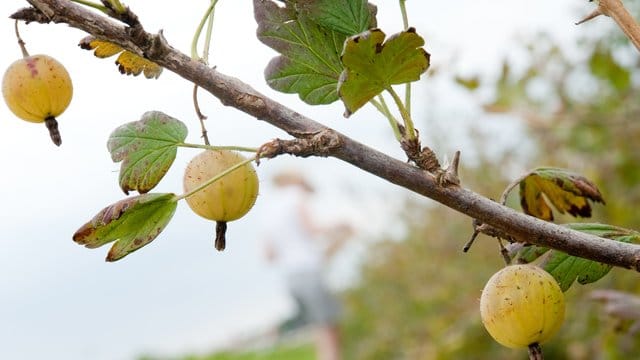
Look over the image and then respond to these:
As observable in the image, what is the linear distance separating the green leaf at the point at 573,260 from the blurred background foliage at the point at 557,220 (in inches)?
30.2

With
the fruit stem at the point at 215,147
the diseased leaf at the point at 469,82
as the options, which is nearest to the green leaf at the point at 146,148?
the fruit stem at the point at 215,147

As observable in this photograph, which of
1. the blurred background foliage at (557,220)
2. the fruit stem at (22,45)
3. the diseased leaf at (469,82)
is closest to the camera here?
the fruit stem at (22,45)

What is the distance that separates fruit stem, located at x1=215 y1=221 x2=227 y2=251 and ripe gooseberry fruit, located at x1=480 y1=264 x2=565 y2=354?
0.28m

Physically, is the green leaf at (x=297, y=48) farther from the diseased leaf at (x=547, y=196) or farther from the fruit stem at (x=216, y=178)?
the diseased leaf at (x=547, y=196)

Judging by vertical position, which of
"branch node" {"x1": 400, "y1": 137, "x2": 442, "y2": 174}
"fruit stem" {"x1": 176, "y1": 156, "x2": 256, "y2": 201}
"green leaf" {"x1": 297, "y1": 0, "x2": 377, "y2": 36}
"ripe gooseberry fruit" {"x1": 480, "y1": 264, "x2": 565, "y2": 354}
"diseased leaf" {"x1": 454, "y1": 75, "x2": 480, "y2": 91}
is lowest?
"ripe gooseberry fruit" {"x1": 480, "y1": 264, "x2": 565, "y2": 354}

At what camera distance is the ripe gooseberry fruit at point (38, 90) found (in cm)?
95

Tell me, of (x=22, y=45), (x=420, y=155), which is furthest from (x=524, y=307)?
(x=22, y=45)

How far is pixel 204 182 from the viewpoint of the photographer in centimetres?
92

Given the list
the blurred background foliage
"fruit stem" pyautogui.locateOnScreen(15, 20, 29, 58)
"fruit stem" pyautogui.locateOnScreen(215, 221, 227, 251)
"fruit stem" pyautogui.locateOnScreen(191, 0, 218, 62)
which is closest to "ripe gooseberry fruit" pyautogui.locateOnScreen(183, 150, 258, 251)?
"fruit stem" pyautogui.locateOnScreen(215, 221, 227, 251)

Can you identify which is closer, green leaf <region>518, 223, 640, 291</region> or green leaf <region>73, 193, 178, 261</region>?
green leaf <region>73, 193, 178, 261</region>

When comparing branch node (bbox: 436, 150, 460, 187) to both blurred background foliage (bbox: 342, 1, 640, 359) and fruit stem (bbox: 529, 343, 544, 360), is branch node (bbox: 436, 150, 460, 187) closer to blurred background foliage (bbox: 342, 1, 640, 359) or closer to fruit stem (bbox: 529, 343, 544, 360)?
fruit stem (bbox: 529, 343, 544, 360)

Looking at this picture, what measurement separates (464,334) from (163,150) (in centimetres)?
275

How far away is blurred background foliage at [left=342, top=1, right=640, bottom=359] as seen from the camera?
2771mm

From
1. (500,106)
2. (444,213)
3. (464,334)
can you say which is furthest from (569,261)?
(444,213)
